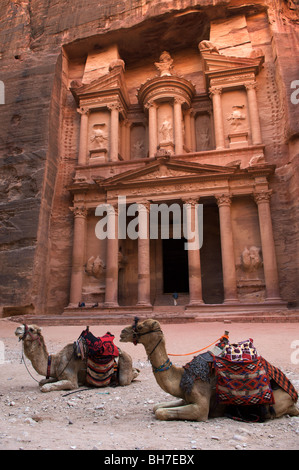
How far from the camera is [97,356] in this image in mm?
5203

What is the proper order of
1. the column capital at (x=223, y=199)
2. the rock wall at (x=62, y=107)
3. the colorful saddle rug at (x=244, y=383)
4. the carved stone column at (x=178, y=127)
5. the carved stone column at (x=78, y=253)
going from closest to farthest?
the colorful saddle rug at (x=244, y=383)
the rock wall at (x=62, y=107)
the column capital at (x=223, y=199)
the carved stone column at (x=78, y=253)
the carved stone column at (x=178, y=127)

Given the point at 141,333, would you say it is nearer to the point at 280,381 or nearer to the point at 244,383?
the point at 244,383

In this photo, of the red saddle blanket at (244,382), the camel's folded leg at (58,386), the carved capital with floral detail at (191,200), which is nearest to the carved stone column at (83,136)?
the carved capital with floral detail at (191,200)

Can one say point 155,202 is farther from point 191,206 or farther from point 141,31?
point 141,31

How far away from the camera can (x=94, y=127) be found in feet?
76.7

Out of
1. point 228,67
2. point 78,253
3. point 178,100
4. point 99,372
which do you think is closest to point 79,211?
point 78,253

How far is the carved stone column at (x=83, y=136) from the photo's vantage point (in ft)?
73.6

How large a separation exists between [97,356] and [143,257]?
45.2 feet

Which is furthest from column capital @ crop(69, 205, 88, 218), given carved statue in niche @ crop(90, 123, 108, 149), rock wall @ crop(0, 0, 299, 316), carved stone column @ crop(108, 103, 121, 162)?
carved statue in niche @ crop(90, 123, 108, 149)

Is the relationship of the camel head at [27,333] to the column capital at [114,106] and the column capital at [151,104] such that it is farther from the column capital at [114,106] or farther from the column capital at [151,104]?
the column capital at [114,106]

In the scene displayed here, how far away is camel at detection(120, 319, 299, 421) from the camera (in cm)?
365

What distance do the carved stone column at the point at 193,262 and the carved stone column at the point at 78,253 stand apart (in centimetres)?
632

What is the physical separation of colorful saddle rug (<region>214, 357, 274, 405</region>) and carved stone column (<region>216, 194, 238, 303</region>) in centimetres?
1395

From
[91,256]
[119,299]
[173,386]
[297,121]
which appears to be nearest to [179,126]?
[297,121]
